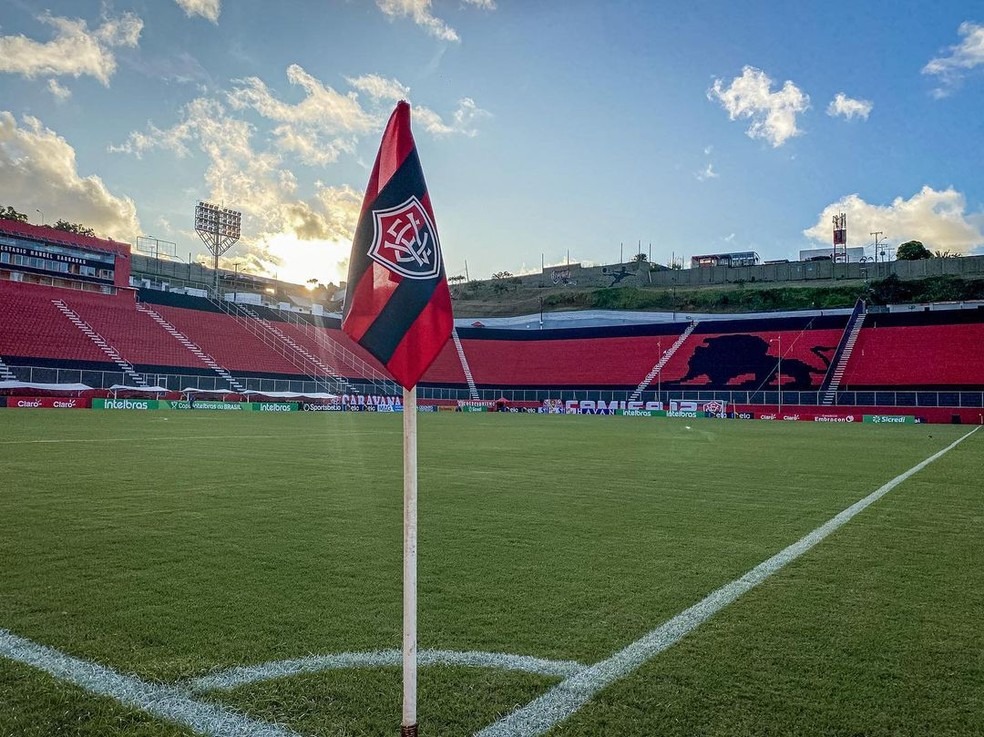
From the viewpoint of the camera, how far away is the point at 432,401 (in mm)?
59031

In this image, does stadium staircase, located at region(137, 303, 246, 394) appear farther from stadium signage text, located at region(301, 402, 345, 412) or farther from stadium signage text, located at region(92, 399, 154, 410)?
stadium signage text, located at region(92, 399, 154, 410)

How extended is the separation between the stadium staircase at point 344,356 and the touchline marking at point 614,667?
51.6m

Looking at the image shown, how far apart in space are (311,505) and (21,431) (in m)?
15.1

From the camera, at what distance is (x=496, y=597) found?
4461 millimetres

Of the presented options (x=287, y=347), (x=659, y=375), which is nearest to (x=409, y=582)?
(x=659, y=375)

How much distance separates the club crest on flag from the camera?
280cm

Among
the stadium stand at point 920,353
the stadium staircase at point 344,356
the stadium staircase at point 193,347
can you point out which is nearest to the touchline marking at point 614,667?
the stadium staircase at point 193,347

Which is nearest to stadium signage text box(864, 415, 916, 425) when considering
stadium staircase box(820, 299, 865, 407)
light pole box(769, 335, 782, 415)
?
stadium staircase box(820, 299, 865, 407)

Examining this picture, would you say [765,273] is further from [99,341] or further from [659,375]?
[99,341]

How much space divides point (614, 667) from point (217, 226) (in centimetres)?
7566

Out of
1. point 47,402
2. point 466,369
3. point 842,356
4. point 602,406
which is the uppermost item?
point 842,356

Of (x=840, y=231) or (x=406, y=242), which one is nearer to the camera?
(x=406, y=242)

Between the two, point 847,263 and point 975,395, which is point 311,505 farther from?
point 847,263

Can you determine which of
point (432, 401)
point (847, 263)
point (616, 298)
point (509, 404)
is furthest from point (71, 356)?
point (847, 263)
